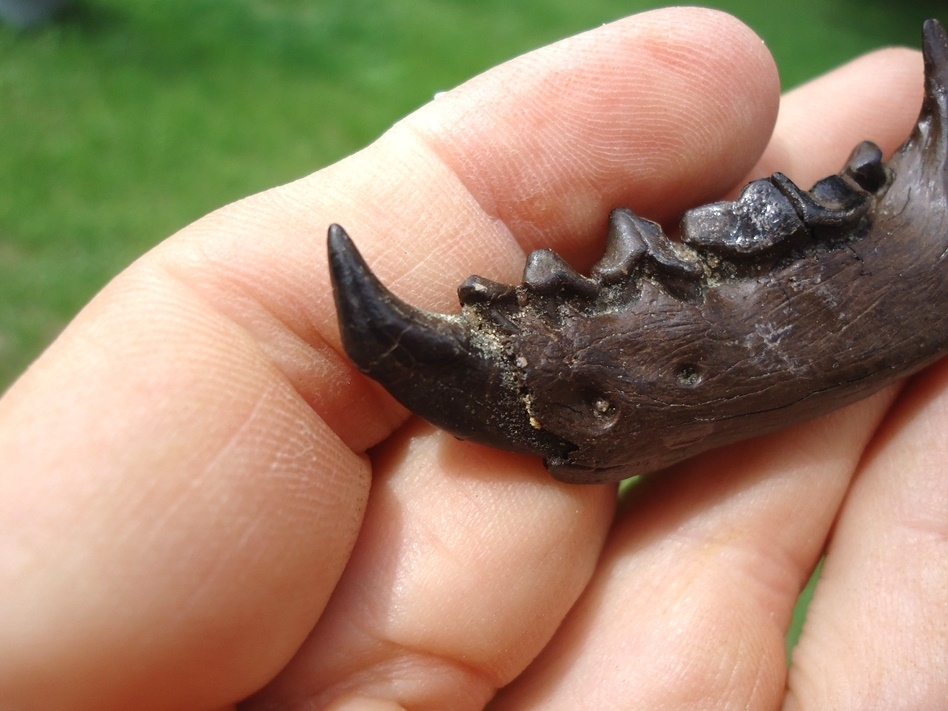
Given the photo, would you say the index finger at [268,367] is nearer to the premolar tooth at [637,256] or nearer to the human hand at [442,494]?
the human hand at [442,494]

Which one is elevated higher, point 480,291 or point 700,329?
point 480,291

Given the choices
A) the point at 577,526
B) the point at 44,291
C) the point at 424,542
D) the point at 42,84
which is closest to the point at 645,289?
the point at 577,526

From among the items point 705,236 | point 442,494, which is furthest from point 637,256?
point 442,494

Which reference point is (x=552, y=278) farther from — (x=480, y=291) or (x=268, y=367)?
(x=268, y=367)

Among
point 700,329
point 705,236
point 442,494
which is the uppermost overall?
point 705,236

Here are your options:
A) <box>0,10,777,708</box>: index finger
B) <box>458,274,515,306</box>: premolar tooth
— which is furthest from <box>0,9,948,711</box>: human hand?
<box>458,274,515,306</box>: premolar tooth

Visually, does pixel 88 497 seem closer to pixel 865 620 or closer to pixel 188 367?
pixel 188 367

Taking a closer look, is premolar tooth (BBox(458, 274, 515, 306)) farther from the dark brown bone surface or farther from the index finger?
the index finger

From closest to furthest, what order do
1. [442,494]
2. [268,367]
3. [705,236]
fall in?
[268,367], [705,236], [442,494]

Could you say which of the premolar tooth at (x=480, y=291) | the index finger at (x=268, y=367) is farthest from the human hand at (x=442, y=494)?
the premolar tooth at (x=480, y=291)
